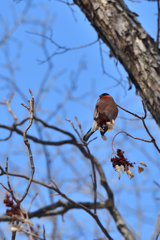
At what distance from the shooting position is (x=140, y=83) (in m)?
2.32

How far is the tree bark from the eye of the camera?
2271mm

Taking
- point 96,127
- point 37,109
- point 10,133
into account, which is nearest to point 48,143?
point 10,133

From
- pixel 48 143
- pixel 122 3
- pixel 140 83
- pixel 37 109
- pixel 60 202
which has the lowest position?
pixel 60 202

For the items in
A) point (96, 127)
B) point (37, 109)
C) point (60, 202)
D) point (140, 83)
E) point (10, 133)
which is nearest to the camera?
point (96, 127)

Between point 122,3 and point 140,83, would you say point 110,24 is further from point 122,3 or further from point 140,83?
point 140,83

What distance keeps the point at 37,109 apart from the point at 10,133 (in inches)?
110

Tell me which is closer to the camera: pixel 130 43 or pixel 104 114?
pixel 104 114

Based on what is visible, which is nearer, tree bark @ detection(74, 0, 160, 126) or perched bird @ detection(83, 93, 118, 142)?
perched bird @ detection(83, 93, 118, 142)

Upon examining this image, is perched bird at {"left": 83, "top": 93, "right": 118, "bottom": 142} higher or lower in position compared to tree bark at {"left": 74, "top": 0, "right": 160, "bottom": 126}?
lower

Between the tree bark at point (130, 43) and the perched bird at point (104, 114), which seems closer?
the perched bird at point (104, 114)

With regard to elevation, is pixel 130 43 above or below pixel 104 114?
above

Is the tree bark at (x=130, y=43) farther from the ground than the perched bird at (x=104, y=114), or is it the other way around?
the tree bark at (x=130, y=43)

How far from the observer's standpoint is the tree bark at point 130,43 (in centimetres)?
227

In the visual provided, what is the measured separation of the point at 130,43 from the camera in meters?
2.38
